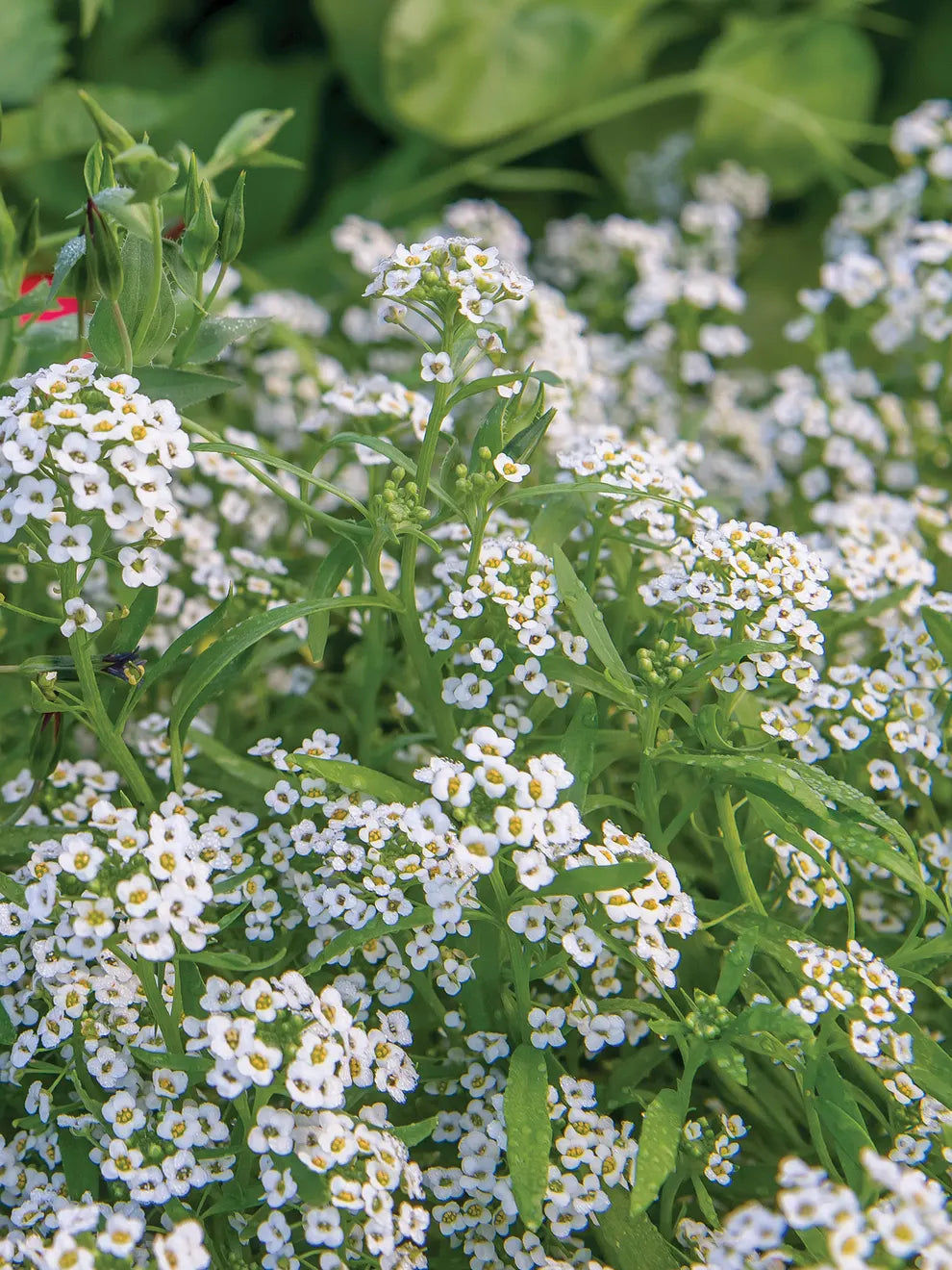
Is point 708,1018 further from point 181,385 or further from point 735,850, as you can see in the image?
point 181,385

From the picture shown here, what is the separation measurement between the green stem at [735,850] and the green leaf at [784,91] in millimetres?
1688

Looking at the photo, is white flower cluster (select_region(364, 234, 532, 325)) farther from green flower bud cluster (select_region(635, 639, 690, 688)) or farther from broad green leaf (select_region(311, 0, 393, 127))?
broad green leaf (select_region(311, 0, 393, 127))

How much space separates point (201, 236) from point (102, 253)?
0.12 m

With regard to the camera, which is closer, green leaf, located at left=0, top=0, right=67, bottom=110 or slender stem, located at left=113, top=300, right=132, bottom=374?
slender stem, located at left=113, top=300, right=132, bottom=374

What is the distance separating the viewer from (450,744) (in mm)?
1205

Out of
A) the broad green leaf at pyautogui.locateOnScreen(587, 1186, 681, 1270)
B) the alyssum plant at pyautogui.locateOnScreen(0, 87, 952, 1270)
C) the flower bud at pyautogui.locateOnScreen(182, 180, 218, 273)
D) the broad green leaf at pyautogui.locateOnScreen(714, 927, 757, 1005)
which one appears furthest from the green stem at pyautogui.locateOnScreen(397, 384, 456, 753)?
the broad green leaf at pyautogui.locateOnScreen(587, 1186, 681, 1270)

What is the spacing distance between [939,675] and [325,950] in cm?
73

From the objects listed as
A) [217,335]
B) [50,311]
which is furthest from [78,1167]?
[50,311]

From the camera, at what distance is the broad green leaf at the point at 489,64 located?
87.7 inches

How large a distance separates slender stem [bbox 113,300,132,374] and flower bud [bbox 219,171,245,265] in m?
0.14

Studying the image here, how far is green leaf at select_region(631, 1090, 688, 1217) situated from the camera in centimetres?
91

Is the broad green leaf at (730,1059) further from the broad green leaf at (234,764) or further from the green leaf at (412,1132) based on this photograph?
A: the broad green leaf at (234,764)

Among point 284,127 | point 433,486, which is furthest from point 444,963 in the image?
point 284,127

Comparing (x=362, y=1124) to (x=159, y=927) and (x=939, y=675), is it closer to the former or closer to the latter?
(x=159, y=927)
